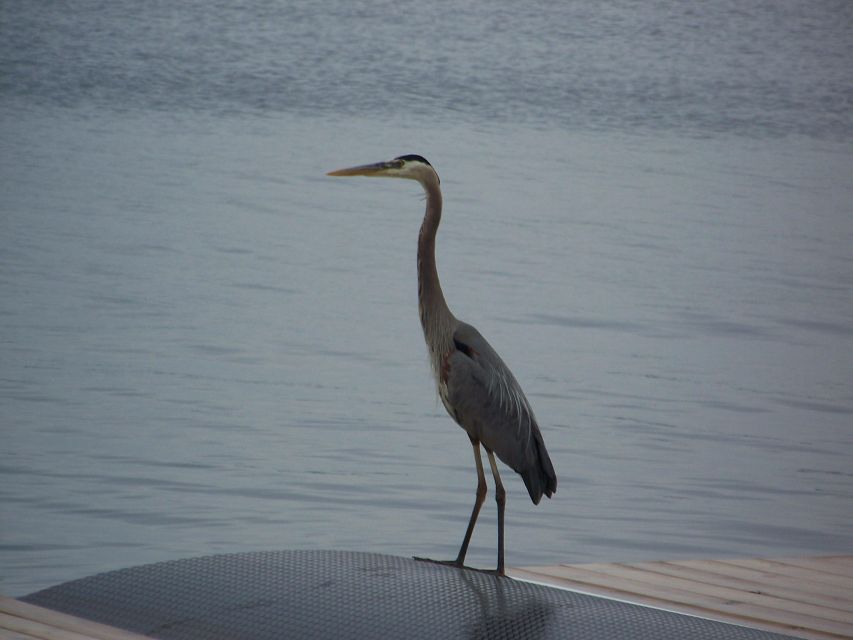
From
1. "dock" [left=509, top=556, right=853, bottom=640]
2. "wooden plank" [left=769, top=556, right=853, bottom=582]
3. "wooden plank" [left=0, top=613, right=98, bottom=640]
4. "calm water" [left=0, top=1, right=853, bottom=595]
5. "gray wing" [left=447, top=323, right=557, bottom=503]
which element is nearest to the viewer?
"wooden plank" [left=0, top=613, right=98, bottom=640]

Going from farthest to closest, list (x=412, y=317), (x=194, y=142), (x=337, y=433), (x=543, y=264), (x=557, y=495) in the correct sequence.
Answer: (x=194, y=142) → (x=543, y=264) → (x=412, y=317) → (x=337, y=433) → (x=557, y=495)

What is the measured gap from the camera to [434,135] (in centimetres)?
1888

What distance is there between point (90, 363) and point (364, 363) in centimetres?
146

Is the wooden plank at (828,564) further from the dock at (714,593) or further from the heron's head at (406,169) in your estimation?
the heron's head at (406,169)

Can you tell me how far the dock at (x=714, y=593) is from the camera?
4105 millimetres

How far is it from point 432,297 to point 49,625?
1.46 metres

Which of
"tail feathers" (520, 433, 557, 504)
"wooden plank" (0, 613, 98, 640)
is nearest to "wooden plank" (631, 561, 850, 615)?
"tail feathers" (520, 433, 557, 504)

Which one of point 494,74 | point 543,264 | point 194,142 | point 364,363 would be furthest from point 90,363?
point 494,74

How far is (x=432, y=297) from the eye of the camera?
474 centimetres

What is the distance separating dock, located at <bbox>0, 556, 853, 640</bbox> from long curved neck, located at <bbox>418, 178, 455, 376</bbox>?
0.71 m

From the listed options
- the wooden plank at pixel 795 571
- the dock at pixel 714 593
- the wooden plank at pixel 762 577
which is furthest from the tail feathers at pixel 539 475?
the wooden plank at pixel 795 571

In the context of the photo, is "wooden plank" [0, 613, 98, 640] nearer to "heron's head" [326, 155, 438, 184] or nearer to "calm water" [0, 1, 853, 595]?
"calm water" [0, 1, 853, 595]

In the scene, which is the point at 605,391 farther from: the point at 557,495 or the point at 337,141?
the point at 337,141

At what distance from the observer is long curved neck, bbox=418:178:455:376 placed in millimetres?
4707
